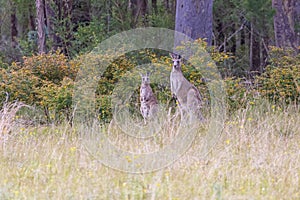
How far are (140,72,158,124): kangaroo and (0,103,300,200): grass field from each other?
5.58 feet

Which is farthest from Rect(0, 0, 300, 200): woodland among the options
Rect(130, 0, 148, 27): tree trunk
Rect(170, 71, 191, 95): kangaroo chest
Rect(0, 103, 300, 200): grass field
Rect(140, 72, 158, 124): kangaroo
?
Rect(130, 0, 148, 27): tree trunk

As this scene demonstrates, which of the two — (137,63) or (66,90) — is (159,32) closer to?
(137,63)

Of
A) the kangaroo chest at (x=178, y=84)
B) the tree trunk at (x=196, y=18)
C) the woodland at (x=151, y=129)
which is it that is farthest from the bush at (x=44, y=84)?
the tree trunk at (x=196, y=18)

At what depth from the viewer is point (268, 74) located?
41.5 ft

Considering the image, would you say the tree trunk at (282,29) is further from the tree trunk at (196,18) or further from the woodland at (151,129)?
the tree trunk at (196,18)

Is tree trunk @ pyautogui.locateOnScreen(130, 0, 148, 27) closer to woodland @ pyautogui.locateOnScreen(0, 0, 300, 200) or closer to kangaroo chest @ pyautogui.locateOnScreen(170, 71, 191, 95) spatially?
woodland @ pyautogui.locateOnScreen(0, 0, 300, 200)

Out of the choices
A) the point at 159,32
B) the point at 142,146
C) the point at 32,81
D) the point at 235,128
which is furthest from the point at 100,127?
the point at 159,32

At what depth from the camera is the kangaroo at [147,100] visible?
1047cm

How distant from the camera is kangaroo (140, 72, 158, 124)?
10.5 m

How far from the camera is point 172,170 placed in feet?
22.7

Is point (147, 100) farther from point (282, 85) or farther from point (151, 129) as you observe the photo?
point (282, 85)

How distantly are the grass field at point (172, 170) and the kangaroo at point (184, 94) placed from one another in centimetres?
95

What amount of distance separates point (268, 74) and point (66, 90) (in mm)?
4778

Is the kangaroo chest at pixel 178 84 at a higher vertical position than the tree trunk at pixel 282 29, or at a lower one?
lower
